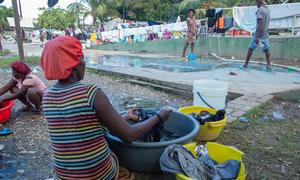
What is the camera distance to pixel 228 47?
1085 cm

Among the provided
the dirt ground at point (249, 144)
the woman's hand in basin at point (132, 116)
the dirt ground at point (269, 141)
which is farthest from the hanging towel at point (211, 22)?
the woman's hand in basin at point (132, 116)

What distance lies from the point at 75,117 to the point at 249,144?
84.5 inches

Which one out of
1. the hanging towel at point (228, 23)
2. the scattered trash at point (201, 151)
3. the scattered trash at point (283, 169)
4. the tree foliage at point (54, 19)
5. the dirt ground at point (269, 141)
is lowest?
the scattered trash at point (283, 169)

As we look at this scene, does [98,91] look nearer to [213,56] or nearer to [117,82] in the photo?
[117,82]

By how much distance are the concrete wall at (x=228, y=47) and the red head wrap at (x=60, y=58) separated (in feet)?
28.9

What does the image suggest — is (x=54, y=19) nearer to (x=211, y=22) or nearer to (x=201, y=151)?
(x=211, y=22)

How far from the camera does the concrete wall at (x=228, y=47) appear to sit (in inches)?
360

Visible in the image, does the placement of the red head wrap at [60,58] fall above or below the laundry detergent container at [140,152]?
above

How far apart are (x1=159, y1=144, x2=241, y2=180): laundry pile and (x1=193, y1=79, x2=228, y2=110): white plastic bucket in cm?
144

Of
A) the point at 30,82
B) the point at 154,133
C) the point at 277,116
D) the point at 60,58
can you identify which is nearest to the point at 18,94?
the point at 30,82

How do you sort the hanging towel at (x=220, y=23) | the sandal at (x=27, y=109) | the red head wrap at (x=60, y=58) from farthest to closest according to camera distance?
the hanging towel at (x=220, y=23) < the sandal at (x=27, y=109) < the red head wrap at (x=60, y=58)

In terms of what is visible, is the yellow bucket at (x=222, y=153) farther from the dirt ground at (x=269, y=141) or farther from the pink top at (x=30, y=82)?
the pink top at (x=30, y=82)

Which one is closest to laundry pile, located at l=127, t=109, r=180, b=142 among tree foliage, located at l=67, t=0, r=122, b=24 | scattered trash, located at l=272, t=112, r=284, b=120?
scattered trash, located at l=272, t=112, r=284, b=120

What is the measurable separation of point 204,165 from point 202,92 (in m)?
1.62
